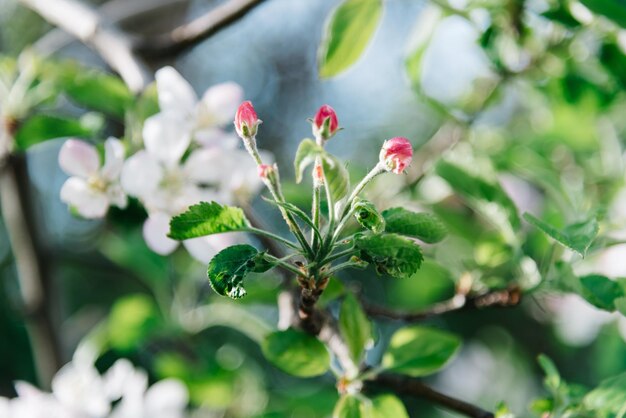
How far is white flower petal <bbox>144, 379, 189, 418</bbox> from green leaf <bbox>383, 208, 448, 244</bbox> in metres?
0.43

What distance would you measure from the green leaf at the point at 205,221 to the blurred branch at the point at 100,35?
1.16 feet

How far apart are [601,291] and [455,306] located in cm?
17

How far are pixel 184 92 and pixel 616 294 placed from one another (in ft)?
1.31

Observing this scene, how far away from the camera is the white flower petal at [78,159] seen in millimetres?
662

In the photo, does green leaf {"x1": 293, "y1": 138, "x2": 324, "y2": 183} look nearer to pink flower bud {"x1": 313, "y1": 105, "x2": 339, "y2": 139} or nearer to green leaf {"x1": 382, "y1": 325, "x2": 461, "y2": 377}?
pink flower bud {"x1": 313, "y1": 105, "x2": 339, "y2": 139}

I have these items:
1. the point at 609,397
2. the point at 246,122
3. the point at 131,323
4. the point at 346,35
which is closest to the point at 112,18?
the point at 131,323

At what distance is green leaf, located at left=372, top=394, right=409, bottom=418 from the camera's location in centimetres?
57

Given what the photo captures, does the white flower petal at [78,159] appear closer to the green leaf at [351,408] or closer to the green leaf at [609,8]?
the green leaf at [351,408]

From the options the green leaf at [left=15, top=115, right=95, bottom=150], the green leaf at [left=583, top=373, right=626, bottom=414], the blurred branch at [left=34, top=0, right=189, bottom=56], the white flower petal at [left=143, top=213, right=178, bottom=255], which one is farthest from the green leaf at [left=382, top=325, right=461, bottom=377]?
the blurred branch at [left=34, top=0, right=189, bottom=56]

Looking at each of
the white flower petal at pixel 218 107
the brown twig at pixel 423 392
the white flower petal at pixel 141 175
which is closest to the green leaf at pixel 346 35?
the white flower petal at pixel 218 107

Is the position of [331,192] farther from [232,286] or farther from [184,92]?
[184,92]

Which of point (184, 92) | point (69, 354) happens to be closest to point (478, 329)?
point (69, 354)

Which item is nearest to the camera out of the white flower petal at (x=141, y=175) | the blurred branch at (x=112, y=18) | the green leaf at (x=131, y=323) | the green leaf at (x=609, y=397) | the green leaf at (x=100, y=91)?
the green leaf at (x=609, y=397)

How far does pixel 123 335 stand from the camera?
0.98m
